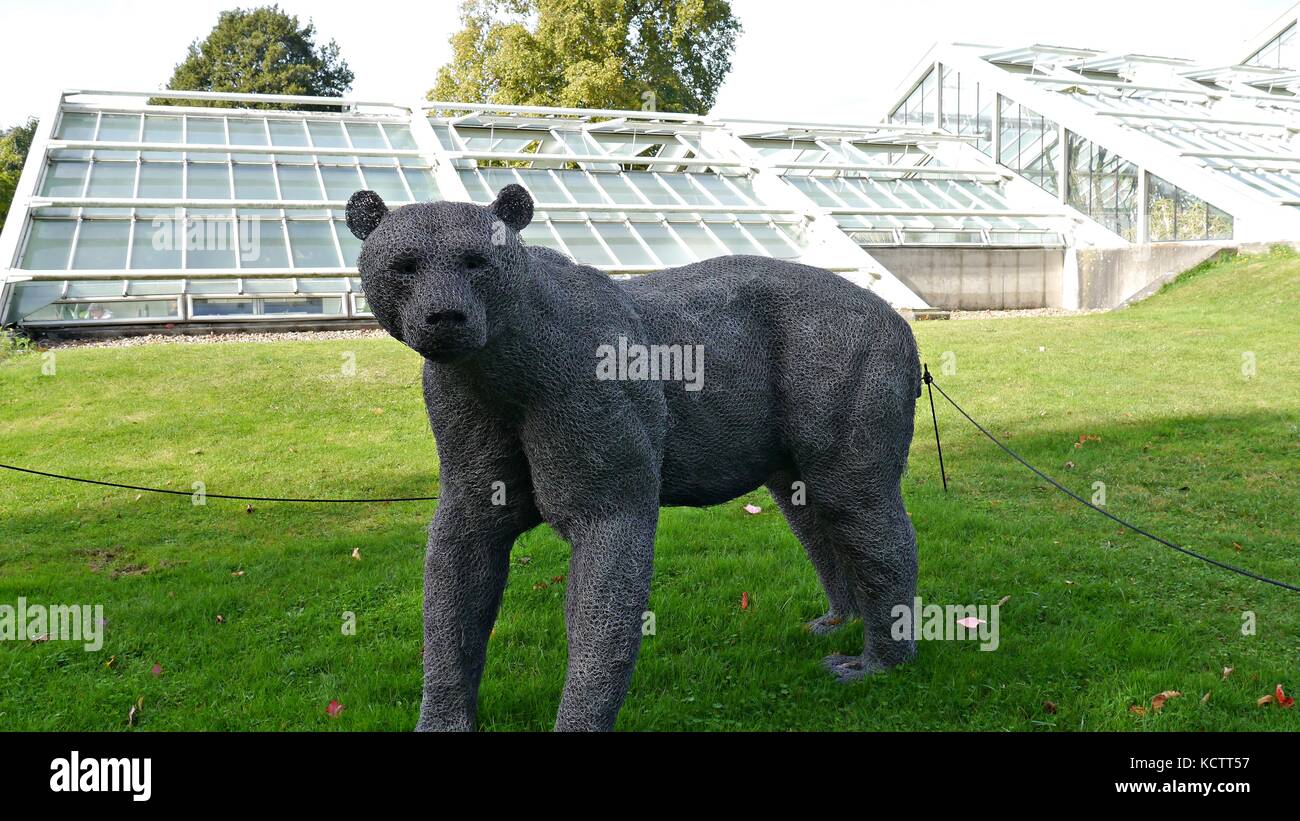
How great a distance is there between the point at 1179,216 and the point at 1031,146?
226 inches

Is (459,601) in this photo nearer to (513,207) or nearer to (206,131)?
(513,207)

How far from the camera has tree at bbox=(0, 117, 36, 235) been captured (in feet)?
98.1

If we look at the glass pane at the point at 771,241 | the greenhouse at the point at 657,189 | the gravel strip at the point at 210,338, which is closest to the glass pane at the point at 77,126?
the greenhouse at the point at 657,189

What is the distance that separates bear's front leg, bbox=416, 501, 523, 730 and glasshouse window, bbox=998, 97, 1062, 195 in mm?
23342

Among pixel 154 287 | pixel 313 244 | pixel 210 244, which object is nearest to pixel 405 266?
pixel 313 244

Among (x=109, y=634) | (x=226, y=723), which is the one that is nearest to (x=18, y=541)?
(x=109, y=634)

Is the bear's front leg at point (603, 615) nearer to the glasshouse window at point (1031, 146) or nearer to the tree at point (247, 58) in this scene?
the glasshouse window at point (1031, 146)

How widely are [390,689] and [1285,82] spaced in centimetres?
3389

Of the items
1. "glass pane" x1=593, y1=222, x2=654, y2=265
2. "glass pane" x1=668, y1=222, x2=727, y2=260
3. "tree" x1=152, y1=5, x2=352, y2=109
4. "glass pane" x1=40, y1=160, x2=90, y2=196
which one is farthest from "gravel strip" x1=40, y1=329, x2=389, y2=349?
"tree" x1=152, y1=5, x2=352, y2=109

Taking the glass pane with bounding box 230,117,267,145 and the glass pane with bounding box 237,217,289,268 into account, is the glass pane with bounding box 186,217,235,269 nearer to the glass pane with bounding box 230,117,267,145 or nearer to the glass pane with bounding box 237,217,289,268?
the glass pane with bounding box 237,217,289,268

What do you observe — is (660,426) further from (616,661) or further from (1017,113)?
(1017,113)

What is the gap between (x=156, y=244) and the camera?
14.9 metres

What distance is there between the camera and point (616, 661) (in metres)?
3.24

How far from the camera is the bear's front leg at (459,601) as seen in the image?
3451 mm
